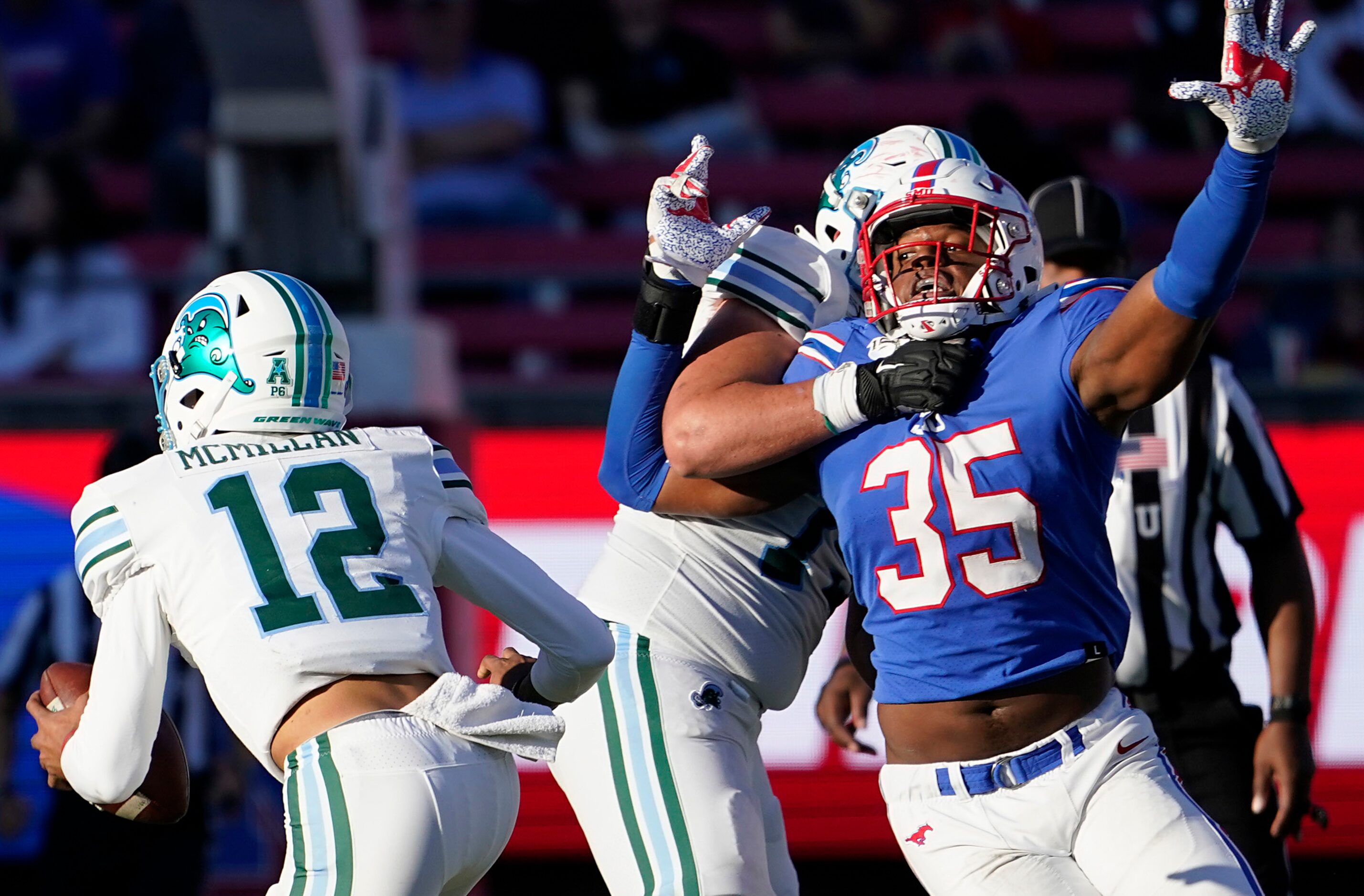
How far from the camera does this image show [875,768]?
6.02 m

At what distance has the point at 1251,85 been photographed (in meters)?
2.67

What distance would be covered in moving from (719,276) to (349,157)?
164 inches

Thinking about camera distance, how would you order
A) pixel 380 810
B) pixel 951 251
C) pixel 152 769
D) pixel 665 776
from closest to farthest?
pixel 380 810
pixel 152 769
pixel 951 251
pixel 665 776

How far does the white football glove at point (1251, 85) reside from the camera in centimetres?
266

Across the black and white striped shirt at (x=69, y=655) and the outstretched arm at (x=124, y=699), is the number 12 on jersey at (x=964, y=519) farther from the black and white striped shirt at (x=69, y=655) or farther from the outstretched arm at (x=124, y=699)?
the black and white striped shirt at (x=69, y=655)

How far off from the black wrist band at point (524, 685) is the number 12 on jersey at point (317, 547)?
0.32 metres

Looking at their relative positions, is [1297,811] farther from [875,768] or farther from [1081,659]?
[875,768]

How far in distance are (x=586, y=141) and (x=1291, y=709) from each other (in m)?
6.53

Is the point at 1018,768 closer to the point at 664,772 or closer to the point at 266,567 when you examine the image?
the point at 664,772

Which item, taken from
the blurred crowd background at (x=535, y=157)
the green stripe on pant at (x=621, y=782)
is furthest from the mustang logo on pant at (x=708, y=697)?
the blurred crowd background at (x=535, y=157)

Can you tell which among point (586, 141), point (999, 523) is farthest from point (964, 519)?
point (586, 141)

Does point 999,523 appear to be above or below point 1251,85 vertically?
below

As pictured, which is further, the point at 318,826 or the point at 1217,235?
the point at 318,826

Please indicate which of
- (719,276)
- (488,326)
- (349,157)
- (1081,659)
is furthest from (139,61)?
(1081,659)
